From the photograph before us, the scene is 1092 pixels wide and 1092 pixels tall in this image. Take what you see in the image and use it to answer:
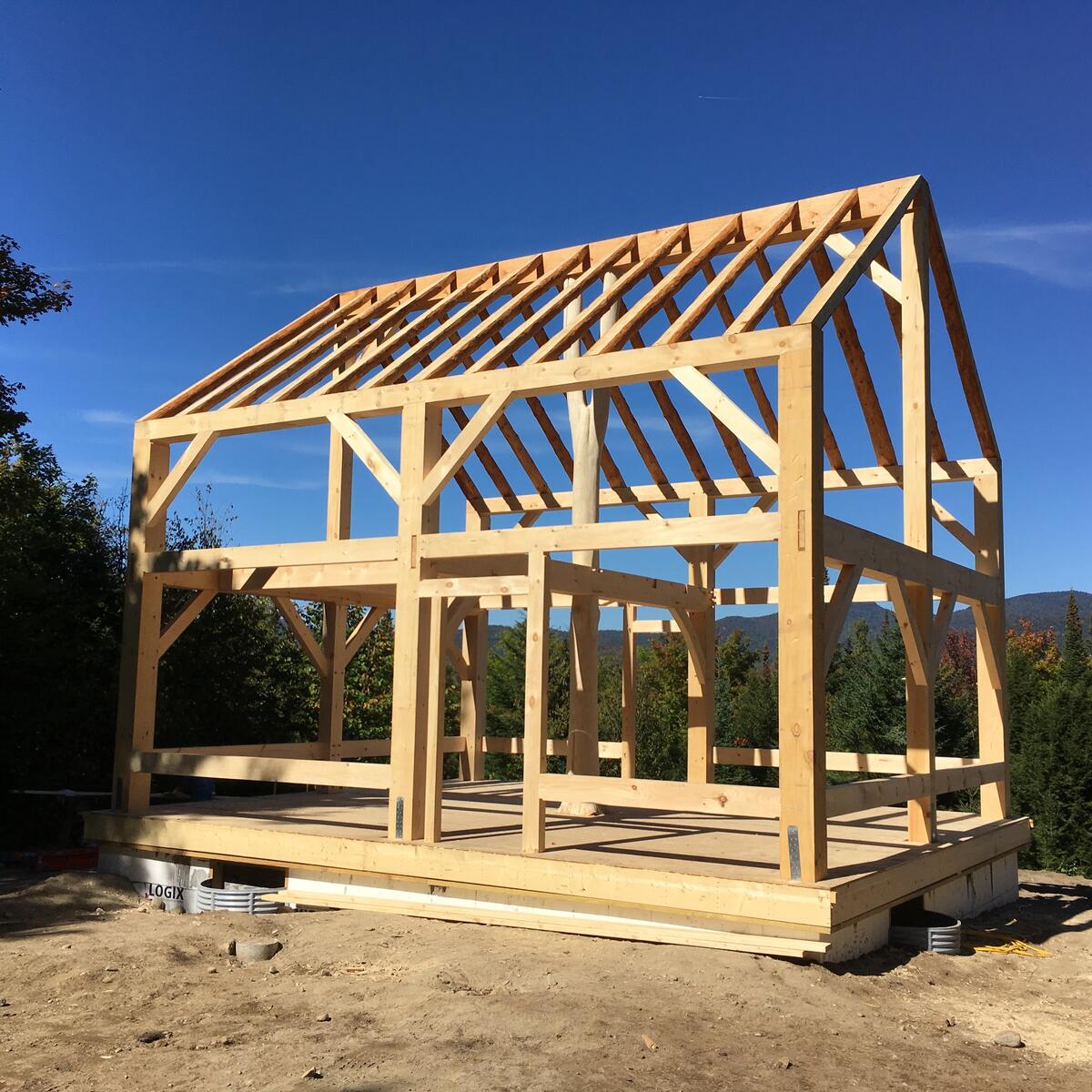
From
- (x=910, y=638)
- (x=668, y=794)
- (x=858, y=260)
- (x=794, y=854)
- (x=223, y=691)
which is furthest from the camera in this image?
(x=223, y=691)

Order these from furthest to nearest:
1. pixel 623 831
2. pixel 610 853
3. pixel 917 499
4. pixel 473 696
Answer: pixel 473 696 → pixel 623 831 → pixel 917 499 → pixel 610 853

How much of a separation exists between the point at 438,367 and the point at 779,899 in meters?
5.11

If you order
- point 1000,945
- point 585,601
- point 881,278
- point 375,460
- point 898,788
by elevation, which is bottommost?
point 1000,945

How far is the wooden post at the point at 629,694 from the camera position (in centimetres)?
1288

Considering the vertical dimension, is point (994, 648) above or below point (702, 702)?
above

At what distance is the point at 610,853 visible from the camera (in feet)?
26.8

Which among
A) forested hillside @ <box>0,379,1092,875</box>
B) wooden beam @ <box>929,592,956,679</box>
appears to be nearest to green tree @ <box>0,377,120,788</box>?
forested hillside @ <box>0,379,1092,875</box>

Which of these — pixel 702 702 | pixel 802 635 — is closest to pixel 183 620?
pixel 702 702

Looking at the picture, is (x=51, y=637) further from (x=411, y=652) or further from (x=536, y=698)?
(x=536, y=698)

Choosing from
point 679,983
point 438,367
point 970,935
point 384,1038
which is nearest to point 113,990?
point 384,1038

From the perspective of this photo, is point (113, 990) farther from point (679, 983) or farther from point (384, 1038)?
point (679, 983)

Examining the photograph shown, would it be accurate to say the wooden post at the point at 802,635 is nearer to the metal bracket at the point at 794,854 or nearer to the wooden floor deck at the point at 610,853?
the metal bracket at the point at 794,854

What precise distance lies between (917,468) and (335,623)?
7503 millimetres

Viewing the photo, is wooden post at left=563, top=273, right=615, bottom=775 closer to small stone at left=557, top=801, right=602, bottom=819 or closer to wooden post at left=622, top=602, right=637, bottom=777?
small stone at left=557, top=801, right=602, bottom=819
